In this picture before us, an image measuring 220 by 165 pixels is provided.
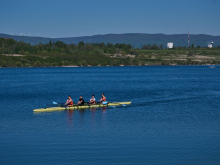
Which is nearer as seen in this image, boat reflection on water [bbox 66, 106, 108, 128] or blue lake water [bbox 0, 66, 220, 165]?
blue lake water [bbox 0, 66, 220, 165]

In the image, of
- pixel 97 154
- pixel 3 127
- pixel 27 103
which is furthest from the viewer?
pixel 27 103

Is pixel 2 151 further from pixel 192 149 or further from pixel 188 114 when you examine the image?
pixel 188 114

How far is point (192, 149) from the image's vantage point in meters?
27.9

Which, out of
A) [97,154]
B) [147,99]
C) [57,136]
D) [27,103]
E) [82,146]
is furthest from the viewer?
[147,99]

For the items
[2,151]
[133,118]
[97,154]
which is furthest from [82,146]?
[133,118]

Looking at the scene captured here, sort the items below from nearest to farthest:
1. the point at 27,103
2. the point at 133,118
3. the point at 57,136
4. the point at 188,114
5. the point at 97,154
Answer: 1. the point at 97,154
2. the point at 57,136
3. the point at 133,118
4. the point at 188,114
5. the point at 27,103

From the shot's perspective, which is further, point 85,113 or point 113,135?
point 85,113

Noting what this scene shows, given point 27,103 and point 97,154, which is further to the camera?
point 27,103

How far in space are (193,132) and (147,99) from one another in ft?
89.1

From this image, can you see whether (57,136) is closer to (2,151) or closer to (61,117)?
(2,151)

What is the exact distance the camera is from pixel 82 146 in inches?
1133

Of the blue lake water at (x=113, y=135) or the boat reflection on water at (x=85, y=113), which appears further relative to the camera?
the boat reflection on water at (x=85, y=113)

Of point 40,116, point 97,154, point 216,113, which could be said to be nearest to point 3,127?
point 40,116

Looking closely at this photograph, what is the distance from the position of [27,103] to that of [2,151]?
2923 cm
